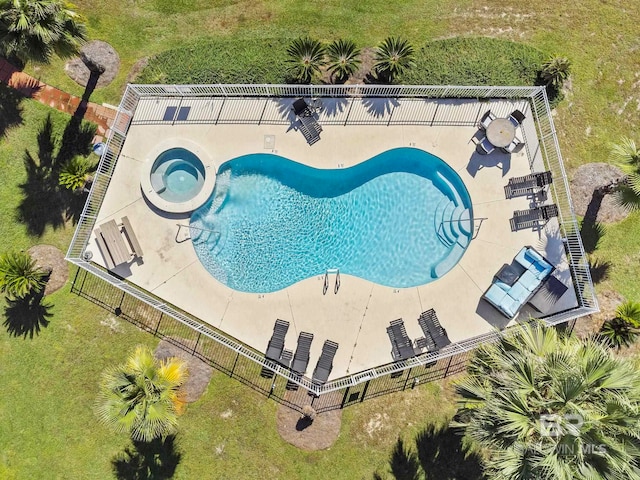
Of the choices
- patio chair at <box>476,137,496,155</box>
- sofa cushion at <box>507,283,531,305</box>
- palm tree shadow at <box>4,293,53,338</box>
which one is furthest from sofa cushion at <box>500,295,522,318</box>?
palm tree shadow at <box>4,293,53,338</box>

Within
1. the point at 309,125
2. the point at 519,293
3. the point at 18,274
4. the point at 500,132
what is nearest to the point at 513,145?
the point at 500,132

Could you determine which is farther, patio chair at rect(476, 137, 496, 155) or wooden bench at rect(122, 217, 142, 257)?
patio chair at rect(476, 137, 496, 155)

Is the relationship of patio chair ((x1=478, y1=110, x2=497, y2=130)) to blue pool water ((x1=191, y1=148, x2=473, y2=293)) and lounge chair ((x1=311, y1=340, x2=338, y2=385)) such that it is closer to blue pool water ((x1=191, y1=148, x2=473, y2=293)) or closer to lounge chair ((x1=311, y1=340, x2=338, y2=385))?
blue pool water ((x1=191, y1=148, x2=473, y2=293))

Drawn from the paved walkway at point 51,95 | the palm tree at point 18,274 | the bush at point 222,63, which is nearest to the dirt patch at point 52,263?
the palm tree at point 18,274

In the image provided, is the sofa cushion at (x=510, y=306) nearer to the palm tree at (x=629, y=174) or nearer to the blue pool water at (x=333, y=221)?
the blue pool water at (x=333, y=221)

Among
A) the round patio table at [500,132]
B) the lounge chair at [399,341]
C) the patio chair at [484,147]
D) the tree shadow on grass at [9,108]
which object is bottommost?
the lounge chair at [399,341]

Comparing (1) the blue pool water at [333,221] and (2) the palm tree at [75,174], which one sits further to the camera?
(1) the blue pool water at [333,221]
